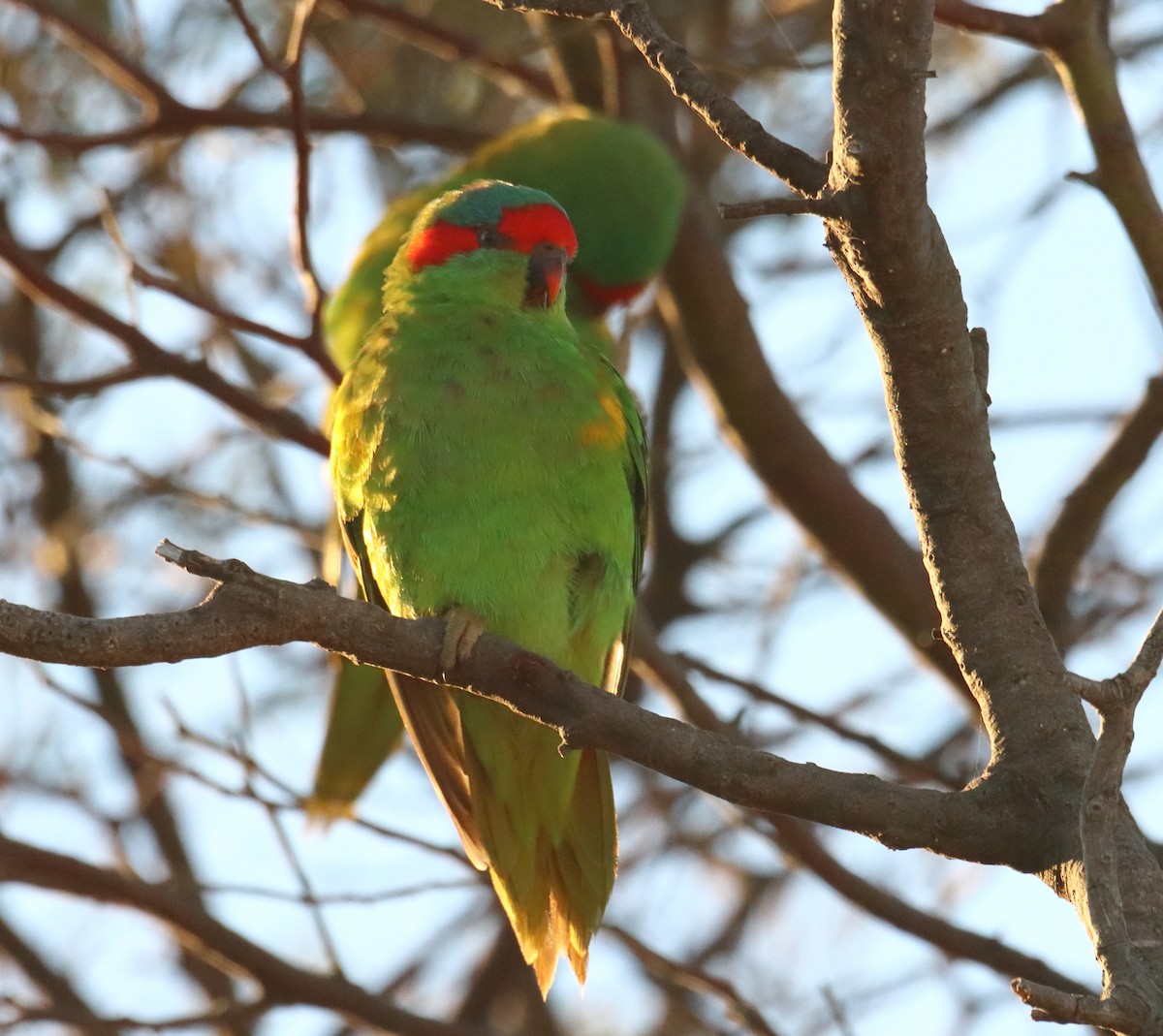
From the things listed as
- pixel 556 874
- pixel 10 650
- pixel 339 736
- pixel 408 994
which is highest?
pixel 339 736

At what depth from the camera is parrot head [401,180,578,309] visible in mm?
3307

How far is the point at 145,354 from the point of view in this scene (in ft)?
11.4

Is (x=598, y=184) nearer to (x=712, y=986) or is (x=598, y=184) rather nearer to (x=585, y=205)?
(x=585, y=205)

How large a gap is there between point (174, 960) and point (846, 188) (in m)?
3.82

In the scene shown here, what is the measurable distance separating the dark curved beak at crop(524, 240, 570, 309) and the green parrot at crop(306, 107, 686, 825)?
1207mm

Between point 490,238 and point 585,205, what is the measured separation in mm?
2012

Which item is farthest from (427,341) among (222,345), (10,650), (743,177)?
(743,177)

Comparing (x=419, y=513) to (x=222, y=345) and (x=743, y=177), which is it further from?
(x=743, y=177)

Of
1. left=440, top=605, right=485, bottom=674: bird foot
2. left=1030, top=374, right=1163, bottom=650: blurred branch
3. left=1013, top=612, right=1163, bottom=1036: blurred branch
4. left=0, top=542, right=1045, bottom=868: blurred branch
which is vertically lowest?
left=1013, top=612, right=1163, bottom=1036: blurred branch

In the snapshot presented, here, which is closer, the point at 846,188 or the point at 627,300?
the point at 846,188

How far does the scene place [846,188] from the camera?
71.0 inches

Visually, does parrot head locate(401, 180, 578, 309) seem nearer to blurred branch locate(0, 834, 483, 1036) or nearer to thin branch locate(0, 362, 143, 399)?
thin branch locate(0, 362, 143, 399)

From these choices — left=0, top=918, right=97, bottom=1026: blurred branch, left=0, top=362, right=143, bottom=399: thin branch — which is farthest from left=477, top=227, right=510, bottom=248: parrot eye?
left=0, top=918, right=97, bottom=1026: blurred branch

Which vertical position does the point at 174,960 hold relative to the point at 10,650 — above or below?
above
